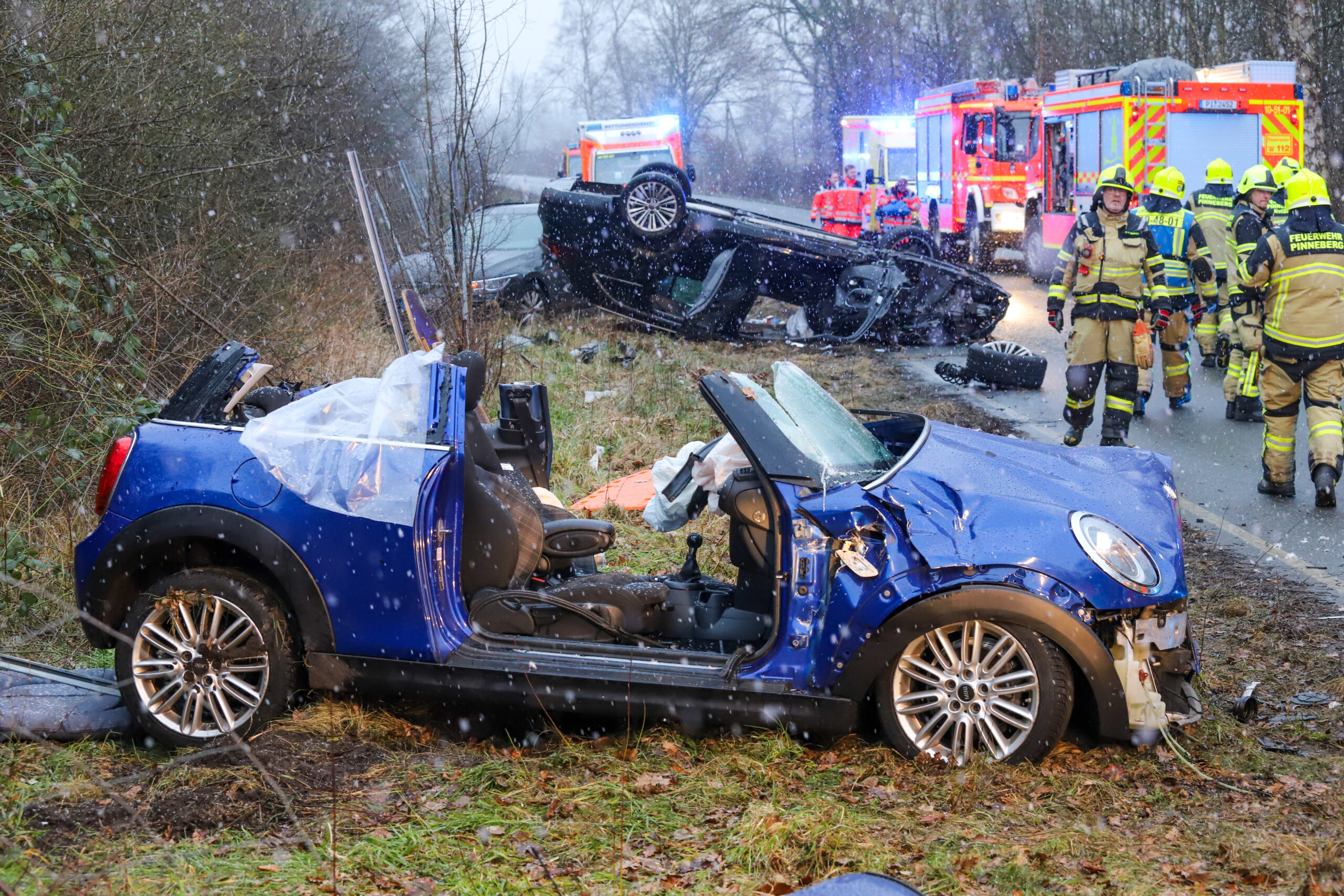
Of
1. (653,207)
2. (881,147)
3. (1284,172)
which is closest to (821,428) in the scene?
(1284,172)

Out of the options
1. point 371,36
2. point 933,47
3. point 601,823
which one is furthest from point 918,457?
point 933,47

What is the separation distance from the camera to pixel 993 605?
12.3 feet

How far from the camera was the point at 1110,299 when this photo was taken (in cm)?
884

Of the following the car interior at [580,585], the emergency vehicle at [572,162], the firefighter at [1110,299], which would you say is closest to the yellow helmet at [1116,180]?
the firefighter at [1110,299]

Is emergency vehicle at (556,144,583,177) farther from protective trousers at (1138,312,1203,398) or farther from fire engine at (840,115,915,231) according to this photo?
protective trousers at (1138,312,1203,398)

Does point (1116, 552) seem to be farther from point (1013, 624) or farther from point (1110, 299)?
point (1110, 299)

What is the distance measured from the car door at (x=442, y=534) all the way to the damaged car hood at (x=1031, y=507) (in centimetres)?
151

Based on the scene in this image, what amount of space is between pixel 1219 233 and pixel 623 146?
13734 mm

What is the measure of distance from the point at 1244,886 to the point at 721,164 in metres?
51.1

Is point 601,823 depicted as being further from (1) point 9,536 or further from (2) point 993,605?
(1) point 9,536

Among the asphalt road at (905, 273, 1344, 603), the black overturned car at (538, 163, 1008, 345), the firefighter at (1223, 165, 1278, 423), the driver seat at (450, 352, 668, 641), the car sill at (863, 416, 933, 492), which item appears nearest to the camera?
the car sill at (863, 416, 933, 492)

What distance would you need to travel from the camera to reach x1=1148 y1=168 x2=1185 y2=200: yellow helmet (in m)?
11.1

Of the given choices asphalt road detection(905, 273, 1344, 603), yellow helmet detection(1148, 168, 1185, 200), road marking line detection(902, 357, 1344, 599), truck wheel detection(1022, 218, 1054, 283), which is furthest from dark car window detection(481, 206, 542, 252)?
truck wheel detection(1022, 218, 1054, 283)

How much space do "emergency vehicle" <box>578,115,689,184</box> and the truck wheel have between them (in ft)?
22.1
